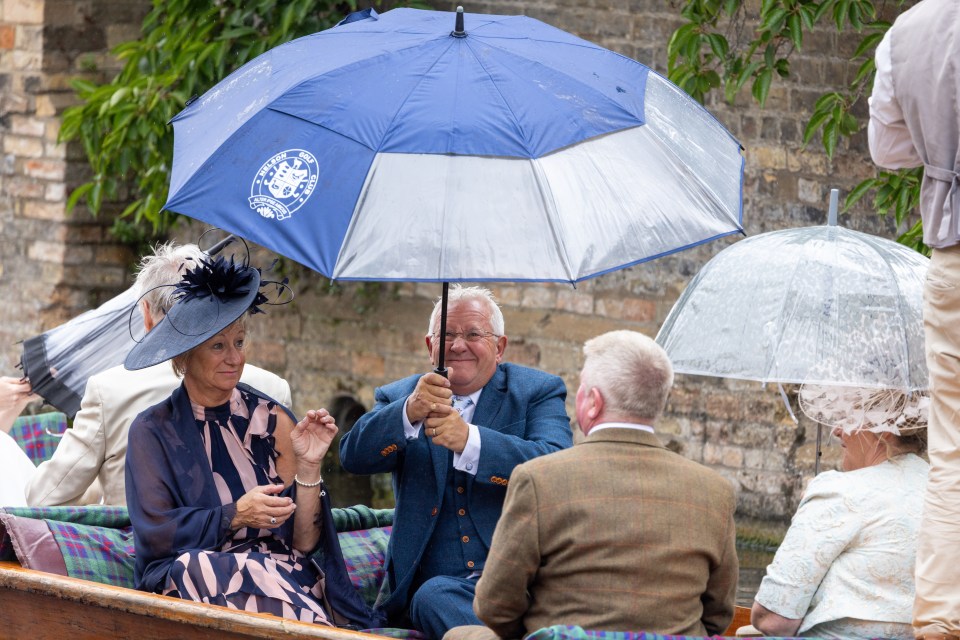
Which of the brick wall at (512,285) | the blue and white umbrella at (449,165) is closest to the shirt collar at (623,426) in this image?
the blue and white umbrella at (449,165)

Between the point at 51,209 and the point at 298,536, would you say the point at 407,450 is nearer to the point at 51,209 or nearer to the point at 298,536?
the point at 298,536

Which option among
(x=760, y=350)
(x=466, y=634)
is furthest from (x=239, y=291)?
(x=760, y=350)

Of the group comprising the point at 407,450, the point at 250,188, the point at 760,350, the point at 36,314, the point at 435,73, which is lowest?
the point at 36,314

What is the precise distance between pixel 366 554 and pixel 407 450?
0.48 metres

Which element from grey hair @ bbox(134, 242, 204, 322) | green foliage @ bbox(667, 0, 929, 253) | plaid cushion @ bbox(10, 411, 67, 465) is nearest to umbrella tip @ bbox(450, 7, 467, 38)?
grey hair @ bbox(134, 242, 204, 322)

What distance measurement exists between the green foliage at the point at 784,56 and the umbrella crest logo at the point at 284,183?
2.98 metres

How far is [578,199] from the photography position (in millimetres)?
3334

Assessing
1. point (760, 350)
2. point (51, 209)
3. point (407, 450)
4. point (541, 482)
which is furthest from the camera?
point (51, 209)

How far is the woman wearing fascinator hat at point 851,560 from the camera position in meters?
3.17

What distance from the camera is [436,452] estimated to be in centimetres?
382

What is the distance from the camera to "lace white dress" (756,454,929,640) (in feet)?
10.4

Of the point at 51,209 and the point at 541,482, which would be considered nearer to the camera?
the point at 541,482

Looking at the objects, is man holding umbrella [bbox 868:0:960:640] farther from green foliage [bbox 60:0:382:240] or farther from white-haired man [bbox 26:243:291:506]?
green foliage [bbox 60:0:382:240]

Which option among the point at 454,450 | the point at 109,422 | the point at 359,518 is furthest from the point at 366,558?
the point at 109,422
